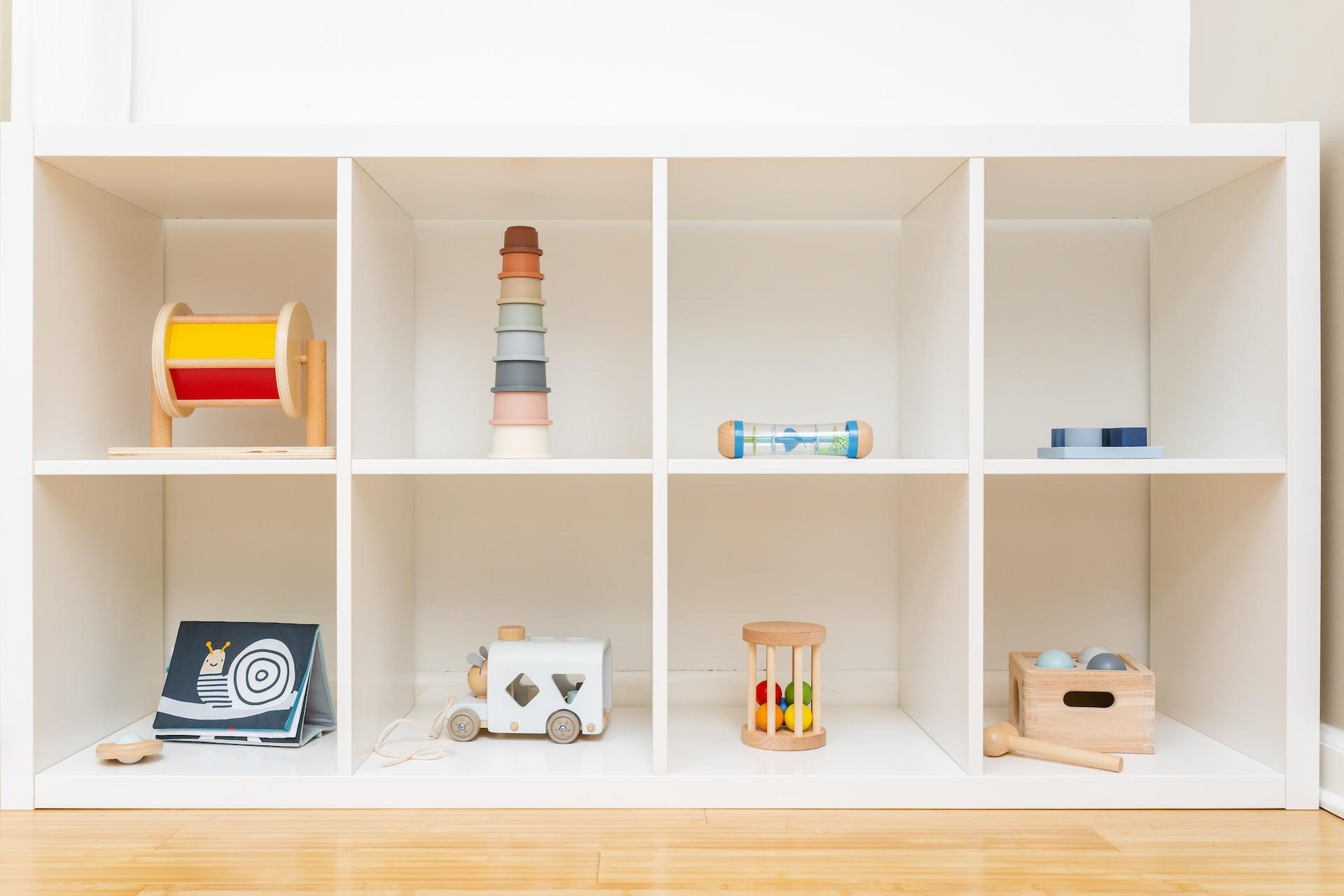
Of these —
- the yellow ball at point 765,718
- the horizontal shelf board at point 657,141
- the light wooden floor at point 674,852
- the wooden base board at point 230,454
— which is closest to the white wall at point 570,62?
the horizontal shelf board at point 657,141

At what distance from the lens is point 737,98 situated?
157cm

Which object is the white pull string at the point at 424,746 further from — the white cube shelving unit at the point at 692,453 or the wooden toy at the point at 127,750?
the wooden toy at the point at 127,750

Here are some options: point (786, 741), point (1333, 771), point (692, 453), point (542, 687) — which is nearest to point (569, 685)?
point (542, 687)

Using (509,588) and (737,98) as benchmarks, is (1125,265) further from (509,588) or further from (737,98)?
(509,588)

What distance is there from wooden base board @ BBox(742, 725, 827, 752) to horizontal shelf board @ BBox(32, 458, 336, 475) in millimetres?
690

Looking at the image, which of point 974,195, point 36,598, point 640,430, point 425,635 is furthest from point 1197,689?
point 36,598

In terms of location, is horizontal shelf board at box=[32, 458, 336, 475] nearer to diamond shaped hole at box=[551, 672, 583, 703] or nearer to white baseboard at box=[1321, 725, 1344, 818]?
diamond shaped hole at box=[551, 672, 583, 703]

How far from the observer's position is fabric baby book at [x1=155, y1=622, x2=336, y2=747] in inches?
52.6

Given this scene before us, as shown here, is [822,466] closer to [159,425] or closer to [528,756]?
[528,756]

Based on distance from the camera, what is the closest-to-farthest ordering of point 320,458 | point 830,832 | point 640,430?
point 830,832 → point 320,458 → point 640,430

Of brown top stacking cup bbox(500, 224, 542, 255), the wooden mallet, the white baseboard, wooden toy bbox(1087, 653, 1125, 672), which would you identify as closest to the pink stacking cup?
brown top stacking cup bbox(500, 224, 542, 255)

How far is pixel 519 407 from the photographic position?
1333 mm

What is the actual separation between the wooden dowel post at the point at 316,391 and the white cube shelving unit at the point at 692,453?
8 centimetres

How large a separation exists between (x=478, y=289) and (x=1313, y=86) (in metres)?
1.28
